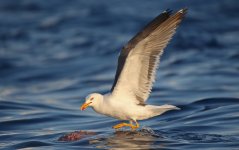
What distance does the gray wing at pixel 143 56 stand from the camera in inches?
439

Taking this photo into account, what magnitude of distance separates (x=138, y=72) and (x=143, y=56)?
310 millimetres

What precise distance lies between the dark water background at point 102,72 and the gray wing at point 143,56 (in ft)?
2.84

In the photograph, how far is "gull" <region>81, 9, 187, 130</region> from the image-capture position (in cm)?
1115

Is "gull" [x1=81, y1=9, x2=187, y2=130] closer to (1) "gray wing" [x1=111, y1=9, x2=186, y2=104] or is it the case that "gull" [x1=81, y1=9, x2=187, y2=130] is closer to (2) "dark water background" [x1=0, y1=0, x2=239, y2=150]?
(1) "gray wing" [x1=111, y1=9, x2=186, y2=104]

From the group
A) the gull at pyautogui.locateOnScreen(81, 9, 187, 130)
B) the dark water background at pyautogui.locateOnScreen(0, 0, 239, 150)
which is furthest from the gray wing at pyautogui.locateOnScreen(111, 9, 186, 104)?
the dark water background at pyautogui.locateOnScreen(0, 0, 239, 150)

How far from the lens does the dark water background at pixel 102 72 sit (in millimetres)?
12508

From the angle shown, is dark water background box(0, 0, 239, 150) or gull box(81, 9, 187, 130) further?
dark water background box(0, 0, 239, 150)

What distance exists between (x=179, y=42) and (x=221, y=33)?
2340 mm

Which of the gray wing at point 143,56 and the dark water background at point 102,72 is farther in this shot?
the dark water background at point 102,72

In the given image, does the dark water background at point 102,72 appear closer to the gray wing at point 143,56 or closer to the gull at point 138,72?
the gull at point 138,72

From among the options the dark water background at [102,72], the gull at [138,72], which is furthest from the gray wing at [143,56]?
the dark water background at [102,72]

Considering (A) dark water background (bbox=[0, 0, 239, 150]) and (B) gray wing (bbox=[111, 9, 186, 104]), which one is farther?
(A) dark water background (bbox=[0, 0, 239, 150])

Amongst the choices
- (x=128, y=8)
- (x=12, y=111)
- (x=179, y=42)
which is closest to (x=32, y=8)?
(x=128, y=8)

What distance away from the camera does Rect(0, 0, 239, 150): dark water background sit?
12508 mm
